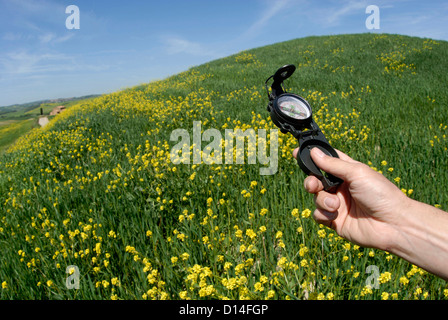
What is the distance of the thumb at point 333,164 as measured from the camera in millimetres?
1772

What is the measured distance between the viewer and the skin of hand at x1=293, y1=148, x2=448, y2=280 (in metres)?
1.56

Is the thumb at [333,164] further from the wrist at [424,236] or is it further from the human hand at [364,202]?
the wrist at [424,236]

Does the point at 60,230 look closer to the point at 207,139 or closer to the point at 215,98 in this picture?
the point at 207,139

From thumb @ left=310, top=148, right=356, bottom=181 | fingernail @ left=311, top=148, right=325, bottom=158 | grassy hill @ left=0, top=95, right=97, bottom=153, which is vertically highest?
grassy hill @ left=0, top=95, right=97, bottom=153

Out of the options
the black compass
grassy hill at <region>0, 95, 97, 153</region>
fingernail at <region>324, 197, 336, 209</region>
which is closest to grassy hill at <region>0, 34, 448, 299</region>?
fingernail at <region>324, 197, 336, 209</region>

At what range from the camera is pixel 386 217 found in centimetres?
178

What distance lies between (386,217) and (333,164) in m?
0.53

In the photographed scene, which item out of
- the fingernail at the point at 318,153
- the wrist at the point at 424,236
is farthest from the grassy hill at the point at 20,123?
the wrist at the point at 424,236

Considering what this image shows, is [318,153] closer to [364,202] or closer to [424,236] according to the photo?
[364,202]

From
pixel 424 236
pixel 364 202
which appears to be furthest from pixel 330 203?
pixel 424 236

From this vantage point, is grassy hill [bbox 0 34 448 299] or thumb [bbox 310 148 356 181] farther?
grassy hill [bbox 0 34 448 299]

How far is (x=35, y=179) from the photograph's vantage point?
5.22 m

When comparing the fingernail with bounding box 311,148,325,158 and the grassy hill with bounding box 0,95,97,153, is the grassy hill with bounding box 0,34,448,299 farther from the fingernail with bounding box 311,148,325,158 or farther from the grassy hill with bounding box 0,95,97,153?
the grassy hill with bounding box 0,95,97,153

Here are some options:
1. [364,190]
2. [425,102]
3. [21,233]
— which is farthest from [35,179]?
[425,102]
